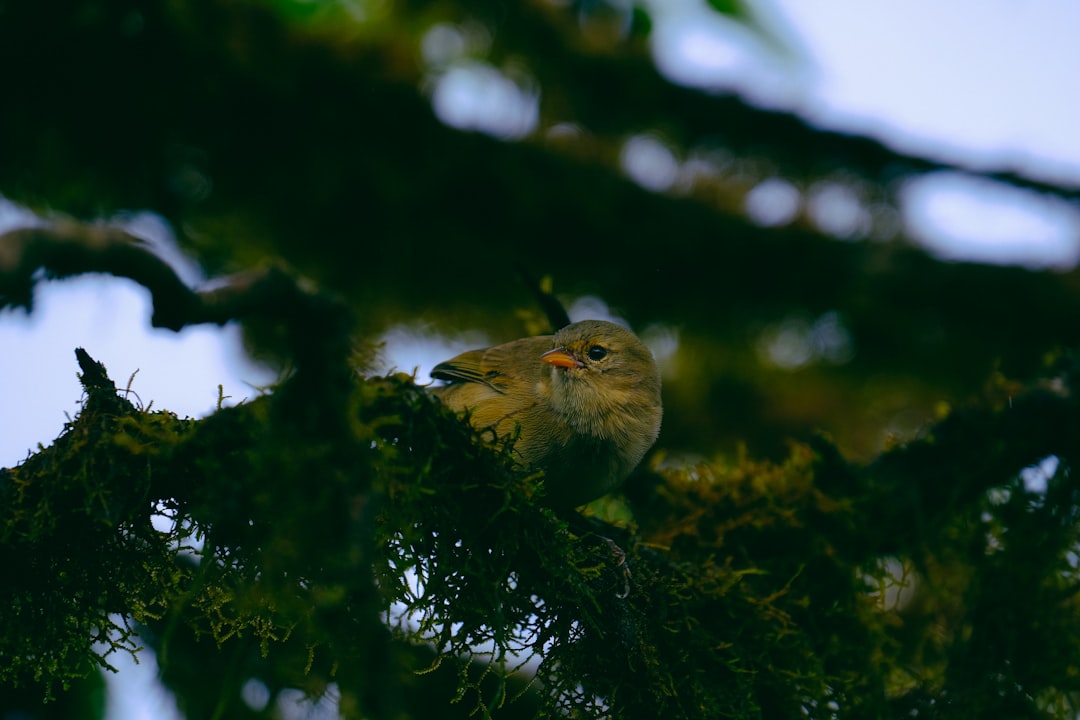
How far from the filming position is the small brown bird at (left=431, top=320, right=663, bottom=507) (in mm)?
3543

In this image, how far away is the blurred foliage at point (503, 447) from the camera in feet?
7.63

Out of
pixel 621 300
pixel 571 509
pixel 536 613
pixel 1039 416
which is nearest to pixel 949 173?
pixel 621 300

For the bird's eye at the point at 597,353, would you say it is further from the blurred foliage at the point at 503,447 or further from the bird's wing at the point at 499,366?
the blurred foliage at the point at 503,447

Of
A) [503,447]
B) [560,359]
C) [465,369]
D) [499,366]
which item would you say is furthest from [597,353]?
[503,447]

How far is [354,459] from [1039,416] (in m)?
2.91

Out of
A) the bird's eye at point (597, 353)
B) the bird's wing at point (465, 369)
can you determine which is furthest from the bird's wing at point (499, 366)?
the bird's eye at point (597, 353)

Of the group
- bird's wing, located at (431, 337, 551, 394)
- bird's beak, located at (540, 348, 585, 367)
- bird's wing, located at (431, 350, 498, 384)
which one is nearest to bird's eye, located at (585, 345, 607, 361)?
bird's beak, located at (540, 348, 585, 367)

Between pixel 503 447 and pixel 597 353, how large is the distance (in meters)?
1.74

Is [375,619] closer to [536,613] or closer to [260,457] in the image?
[260,457]

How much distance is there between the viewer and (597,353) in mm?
4230

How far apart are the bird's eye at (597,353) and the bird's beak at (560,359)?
0.35 ft

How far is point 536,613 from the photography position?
2.79m

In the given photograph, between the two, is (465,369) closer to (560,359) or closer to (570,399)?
(560,359)

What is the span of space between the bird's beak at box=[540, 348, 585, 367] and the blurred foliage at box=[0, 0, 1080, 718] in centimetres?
41
